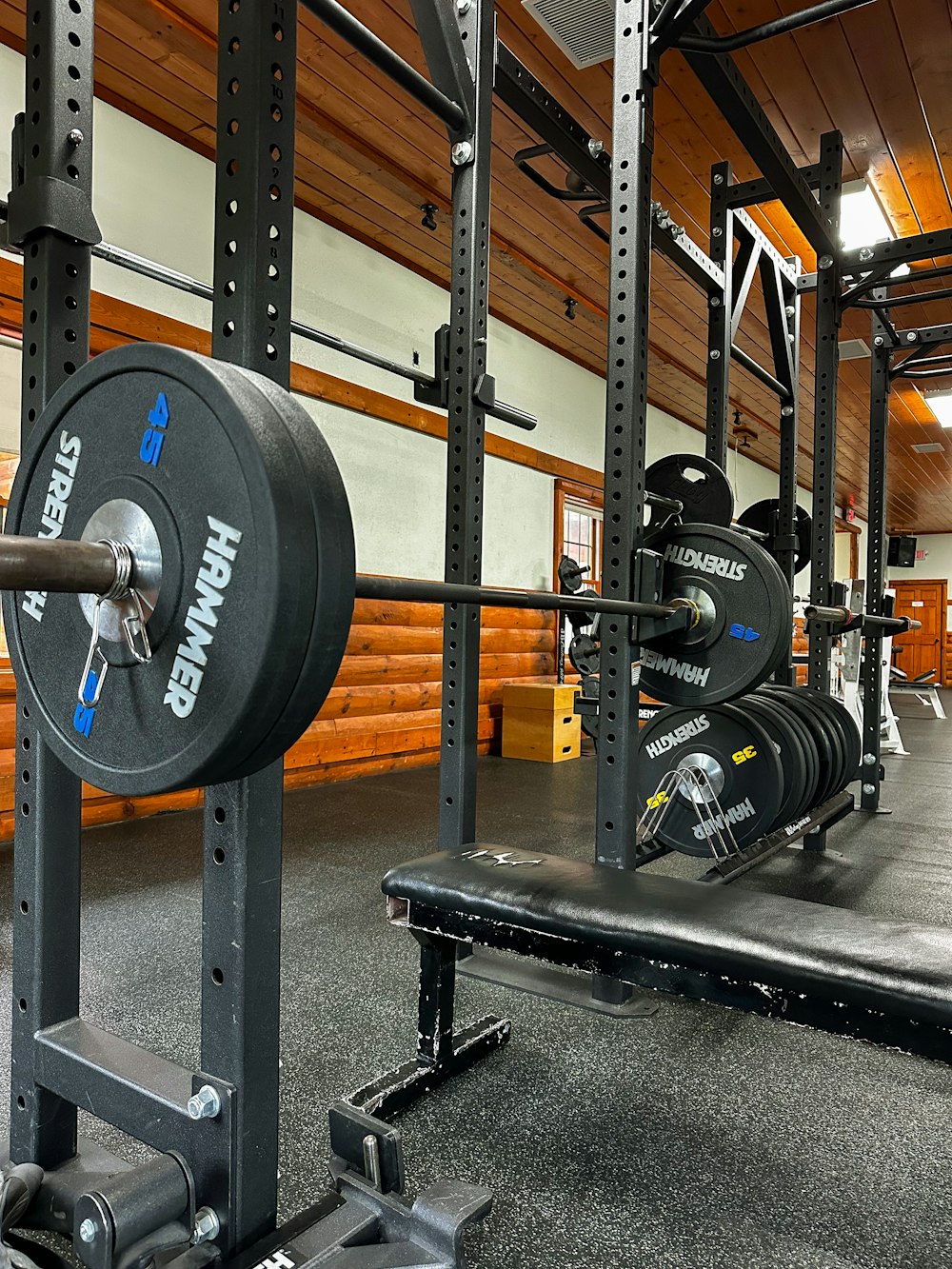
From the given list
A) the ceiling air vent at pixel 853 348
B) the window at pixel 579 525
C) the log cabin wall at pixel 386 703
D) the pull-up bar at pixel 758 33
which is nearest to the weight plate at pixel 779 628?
the pull-up bar at pixel 758 33

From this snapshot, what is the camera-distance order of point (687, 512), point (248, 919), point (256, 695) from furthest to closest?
point (687, 512)
point (248, 919)
point (256, 695)

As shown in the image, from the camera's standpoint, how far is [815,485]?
3.17m

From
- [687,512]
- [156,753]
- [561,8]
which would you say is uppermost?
[561,8]

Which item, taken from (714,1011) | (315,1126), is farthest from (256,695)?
(714,1011)

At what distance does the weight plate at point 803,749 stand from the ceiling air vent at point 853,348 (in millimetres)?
4022

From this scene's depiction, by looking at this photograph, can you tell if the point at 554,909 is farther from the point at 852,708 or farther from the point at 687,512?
the point at 852,708

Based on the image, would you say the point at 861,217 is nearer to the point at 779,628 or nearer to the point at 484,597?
the point at 779,628

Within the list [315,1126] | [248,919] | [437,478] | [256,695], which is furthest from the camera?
[437,478]

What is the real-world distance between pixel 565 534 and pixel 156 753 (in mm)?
Result: 6062

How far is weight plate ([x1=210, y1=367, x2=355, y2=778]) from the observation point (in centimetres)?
70

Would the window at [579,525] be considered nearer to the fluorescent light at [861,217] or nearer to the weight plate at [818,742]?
the fluorescent light at [861,217]

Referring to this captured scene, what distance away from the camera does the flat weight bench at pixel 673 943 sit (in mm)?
920

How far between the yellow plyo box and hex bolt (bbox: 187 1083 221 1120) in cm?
458

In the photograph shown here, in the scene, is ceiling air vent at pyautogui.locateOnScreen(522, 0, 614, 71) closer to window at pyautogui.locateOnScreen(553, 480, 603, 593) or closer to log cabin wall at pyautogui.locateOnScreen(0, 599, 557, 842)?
log cabin wall at pyautogui.locateOnScreen(0, 599, 557, 842)
